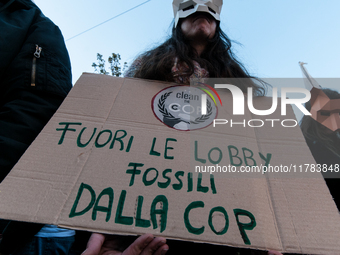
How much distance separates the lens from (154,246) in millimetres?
447

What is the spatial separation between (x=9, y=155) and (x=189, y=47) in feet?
2.99

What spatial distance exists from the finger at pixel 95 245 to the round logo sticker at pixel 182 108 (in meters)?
0.38

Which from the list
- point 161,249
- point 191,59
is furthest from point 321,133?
point 161,249

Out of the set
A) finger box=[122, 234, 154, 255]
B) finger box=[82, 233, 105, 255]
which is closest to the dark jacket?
finger box=[82, 233, 105, 255]

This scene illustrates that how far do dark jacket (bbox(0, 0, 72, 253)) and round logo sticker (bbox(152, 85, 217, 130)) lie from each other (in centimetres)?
40

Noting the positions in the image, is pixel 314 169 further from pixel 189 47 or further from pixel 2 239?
pixel 2 239

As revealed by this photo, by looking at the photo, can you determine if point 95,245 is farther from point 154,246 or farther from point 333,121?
point 333,121

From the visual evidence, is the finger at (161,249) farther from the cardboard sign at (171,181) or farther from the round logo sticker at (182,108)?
the round logo sticker at (182,108)

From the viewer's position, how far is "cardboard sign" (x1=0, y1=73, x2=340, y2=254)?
0.46 m

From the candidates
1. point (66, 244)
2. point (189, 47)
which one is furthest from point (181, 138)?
point (189, 47)

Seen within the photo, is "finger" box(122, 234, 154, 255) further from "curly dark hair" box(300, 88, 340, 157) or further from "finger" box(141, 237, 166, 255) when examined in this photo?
"curly dark hair" box(300, 88, 340, 157)

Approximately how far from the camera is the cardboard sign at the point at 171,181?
0.46 meters

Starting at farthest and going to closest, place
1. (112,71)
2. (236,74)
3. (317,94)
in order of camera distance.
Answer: (112,71) → (317,94) → (236,74)

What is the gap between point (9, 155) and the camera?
1.94 feet
